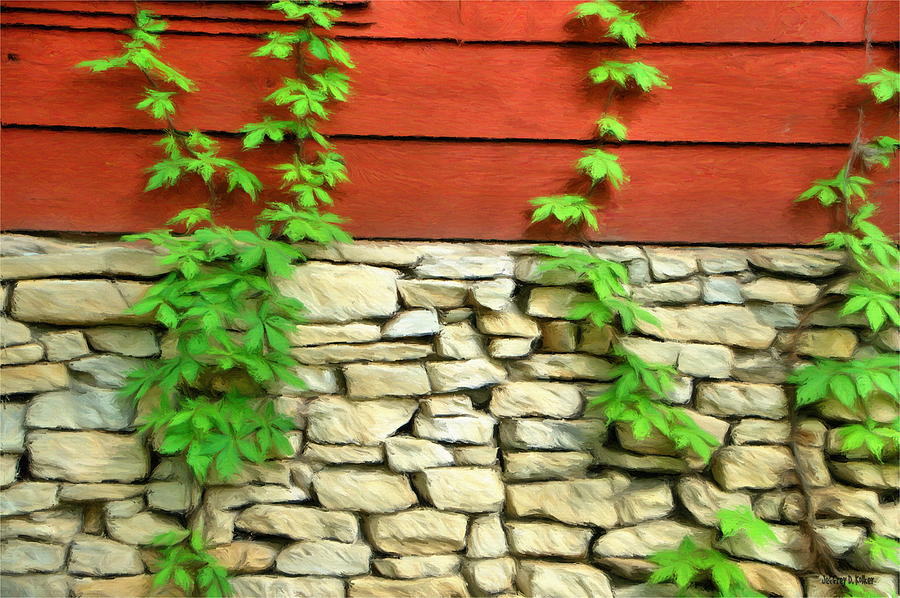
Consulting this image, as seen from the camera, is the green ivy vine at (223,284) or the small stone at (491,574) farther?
the small stone at (491,574)

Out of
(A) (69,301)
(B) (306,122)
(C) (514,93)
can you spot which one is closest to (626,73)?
(C) (514,93)

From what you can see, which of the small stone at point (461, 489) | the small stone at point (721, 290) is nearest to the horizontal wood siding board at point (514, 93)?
the small stone at point (721, 290)

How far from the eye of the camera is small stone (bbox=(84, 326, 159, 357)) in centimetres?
203

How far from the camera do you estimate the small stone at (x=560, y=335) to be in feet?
6.79

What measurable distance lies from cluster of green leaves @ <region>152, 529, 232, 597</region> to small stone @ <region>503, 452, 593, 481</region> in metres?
1.06

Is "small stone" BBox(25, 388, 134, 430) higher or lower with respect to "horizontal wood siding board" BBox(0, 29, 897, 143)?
lower

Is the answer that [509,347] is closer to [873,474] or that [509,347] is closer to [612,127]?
[612,127]

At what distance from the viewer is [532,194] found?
2.15m

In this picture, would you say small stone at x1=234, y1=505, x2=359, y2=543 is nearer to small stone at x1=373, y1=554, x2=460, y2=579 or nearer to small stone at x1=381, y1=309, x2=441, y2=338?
small stone at x1=373, y1=554, x2=460, y2=579

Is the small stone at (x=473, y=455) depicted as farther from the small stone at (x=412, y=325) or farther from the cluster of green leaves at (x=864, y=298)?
the cluster of green leaves at (x=864, y=298)

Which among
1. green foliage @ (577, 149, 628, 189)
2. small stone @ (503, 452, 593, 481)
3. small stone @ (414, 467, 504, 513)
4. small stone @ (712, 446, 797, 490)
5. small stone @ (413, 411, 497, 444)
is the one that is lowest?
small stone @ (414, 467, 504, 513)

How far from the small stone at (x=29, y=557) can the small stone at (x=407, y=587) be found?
3.40 feet

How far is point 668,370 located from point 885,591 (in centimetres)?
107

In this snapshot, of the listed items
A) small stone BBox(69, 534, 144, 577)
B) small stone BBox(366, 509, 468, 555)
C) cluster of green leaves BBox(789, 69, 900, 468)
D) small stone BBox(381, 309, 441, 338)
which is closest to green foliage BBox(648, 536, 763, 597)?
cluster of green leaves BBox(789, 69, 900, 468)
